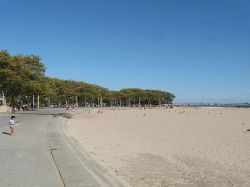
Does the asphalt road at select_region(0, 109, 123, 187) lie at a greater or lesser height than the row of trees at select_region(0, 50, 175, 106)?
lesser

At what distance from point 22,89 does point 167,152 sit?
51.3 meters

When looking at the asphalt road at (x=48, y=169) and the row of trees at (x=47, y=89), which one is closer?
the asphalt road at (x=48, y=169)

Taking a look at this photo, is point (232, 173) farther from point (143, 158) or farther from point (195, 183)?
point (143, 158)

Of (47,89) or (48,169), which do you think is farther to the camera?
(47,89)

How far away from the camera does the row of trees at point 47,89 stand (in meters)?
65.2

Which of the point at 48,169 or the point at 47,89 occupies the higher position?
the point at 47,89

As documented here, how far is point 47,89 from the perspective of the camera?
75125 millimetres

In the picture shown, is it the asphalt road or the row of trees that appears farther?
the row of trees

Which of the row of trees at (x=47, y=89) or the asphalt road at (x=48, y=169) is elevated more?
the row of trees at (x=47, y=89)

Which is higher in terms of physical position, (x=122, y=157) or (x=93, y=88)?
(x=93, y=88)

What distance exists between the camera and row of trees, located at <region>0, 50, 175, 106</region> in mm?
65188

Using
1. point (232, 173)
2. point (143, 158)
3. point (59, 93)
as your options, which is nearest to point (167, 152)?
point (143, 158)

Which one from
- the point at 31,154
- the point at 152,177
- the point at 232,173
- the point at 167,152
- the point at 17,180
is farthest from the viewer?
the point at 167,152

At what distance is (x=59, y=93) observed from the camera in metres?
132
